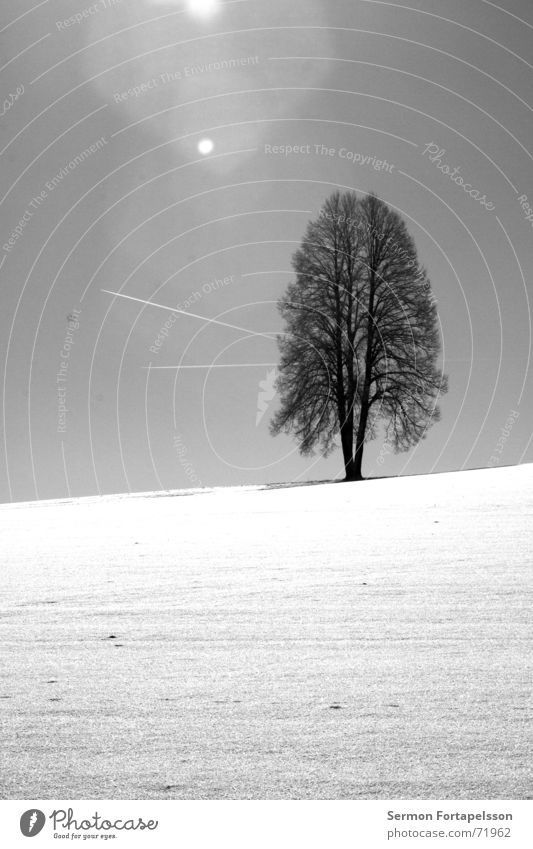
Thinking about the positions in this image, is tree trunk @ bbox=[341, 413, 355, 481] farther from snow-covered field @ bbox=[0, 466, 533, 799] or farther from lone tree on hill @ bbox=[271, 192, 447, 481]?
snow-covered field @ bbox=[0, 466, 533, 799]

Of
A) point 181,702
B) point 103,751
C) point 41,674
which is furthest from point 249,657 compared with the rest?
point 103,751

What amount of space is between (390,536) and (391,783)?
6950 millimetres

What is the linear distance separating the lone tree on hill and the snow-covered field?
59.4ft

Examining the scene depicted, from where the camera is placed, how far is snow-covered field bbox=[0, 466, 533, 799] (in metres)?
2.93

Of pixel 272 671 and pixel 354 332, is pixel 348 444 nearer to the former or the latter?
pixel 354 332

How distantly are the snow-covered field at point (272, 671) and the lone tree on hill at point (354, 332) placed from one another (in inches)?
713

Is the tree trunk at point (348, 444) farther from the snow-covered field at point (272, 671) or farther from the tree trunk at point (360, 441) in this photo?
the snow-covered field at point (272, 671)

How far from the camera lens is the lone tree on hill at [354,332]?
2712cm

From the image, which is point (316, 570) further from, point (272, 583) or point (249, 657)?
point (249, 657)

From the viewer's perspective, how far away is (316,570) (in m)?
7.45
